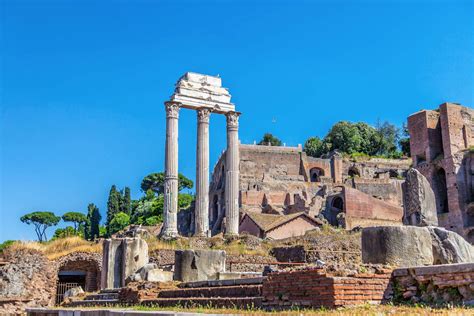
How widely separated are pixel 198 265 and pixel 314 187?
48887 millimetres

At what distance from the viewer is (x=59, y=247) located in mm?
24750

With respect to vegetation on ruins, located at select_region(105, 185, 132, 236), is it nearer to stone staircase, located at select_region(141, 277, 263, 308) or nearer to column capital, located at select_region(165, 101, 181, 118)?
column capital, located at select_region(165, 101, 181, 118)

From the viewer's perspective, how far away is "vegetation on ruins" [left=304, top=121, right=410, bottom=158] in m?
79.4

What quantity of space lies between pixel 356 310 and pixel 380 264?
161 cm

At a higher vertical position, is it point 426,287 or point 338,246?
point 338,246

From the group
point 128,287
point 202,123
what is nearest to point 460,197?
point 202,123

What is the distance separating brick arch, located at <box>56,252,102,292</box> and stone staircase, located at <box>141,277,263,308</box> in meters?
12.1

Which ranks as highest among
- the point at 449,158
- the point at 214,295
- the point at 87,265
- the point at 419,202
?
the point at 449,158

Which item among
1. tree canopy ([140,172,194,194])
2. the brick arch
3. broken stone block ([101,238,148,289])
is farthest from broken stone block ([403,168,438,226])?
tree canopy ([140,172,194,194])

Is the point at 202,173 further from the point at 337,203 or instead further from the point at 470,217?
the point at 337,203

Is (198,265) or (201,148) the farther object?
(201,148)

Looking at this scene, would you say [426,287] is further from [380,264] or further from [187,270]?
[187,270]

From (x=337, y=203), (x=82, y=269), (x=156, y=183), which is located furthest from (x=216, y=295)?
→ (x=156, y=183)

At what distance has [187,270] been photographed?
14.3 m
